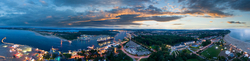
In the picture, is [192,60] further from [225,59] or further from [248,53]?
[248,53]

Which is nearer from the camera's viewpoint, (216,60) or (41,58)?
(216,60)

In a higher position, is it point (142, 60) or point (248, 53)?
point (248, 53)

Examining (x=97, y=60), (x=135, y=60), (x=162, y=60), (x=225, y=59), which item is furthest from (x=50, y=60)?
(x=225, y=59)

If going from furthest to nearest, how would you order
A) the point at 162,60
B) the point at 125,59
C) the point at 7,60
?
1. the point at 125,59
2. the point at 7,60
3. the point at 162,60

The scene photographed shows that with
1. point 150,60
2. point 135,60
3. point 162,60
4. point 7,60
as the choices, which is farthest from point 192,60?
point 7,60

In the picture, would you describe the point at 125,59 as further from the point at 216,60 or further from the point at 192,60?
the point at 216,60

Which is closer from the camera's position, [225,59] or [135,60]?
[225,59]

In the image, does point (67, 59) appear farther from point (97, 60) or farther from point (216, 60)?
point (216, 60)

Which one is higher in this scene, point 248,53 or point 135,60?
point 248,53

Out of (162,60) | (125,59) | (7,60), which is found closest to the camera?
(162,60)
